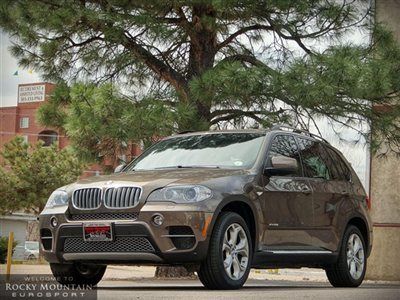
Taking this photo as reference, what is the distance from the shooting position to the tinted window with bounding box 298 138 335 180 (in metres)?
10.4

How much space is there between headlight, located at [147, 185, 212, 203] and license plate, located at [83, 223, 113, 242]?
0.49 meters

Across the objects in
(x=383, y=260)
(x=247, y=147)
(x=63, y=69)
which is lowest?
(x=383, y=260)

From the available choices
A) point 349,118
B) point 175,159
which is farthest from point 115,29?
point 175,159

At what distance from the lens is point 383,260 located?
19.8m

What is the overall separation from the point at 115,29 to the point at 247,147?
5866mm

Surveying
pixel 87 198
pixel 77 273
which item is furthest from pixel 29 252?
pixel 87 198

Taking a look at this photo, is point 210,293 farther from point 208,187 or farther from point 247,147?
point 247,147

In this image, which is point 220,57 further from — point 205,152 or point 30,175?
point 30,175

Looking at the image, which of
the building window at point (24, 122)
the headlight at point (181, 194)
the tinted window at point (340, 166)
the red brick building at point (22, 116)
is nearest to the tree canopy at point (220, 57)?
the tinted window at point (340, 166)

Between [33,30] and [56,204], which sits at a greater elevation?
[33,30]

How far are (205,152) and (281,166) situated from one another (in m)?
0.93

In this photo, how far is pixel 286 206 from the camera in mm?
9508

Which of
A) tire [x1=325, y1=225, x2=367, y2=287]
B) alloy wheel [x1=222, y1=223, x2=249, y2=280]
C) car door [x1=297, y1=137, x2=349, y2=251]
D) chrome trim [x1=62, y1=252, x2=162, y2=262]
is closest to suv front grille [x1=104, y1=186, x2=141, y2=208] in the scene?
chrome trim [x1=62, y1=252, x2=162, y2=262]

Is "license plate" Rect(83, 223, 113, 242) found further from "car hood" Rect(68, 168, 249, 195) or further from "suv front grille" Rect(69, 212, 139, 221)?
"car hood" Rect(68, 168, 249, 195)
